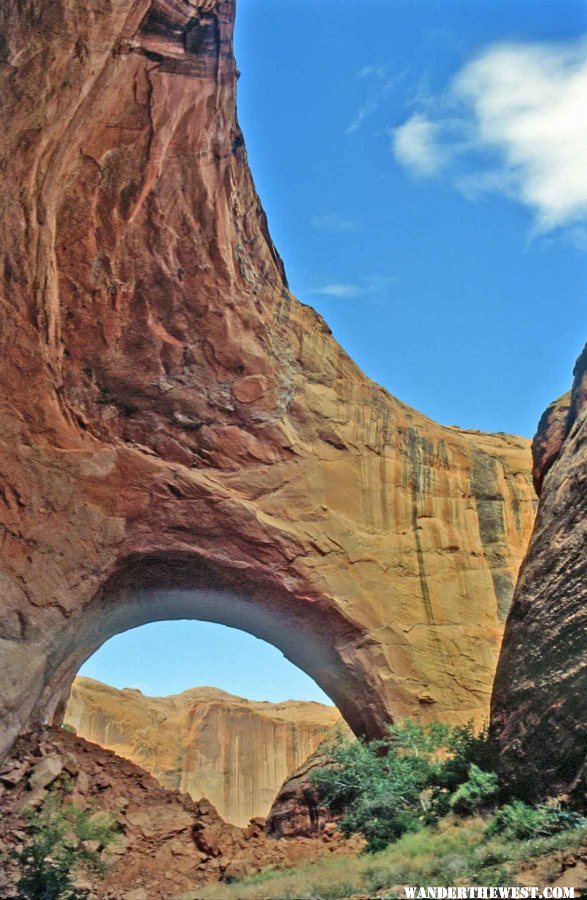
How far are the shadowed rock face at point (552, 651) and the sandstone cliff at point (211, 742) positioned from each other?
90.6ft

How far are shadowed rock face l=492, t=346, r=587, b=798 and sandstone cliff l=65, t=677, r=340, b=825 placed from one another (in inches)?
1087

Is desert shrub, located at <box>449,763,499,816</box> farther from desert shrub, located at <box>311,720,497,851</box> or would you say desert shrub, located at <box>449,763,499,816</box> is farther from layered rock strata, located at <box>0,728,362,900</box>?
layered rock strata, located at <box>0,728,362,900</box>

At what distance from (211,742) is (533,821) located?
29.9 m

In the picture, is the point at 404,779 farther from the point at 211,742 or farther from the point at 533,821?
the point at 211,742

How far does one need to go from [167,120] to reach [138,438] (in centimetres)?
531

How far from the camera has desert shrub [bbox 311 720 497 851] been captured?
11.6 m

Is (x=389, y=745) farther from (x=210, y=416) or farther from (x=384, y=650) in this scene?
(x=210, y=416)

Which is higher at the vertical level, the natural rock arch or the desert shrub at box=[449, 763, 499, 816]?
the natural rock arch

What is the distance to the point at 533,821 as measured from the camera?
9391 mm

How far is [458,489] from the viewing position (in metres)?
16.8

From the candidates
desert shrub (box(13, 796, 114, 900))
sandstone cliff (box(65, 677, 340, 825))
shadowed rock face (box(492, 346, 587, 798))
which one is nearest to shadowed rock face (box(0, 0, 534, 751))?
desert shrub (box(13, 796, 114, 900))

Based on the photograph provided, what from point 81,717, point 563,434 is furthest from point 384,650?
point 81,717

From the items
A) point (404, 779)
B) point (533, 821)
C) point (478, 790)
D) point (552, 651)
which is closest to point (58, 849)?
point (404, 779)

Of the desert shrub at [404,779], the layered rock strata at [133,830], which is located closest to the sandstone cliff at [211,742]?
the layered rock strata at [133,830]
